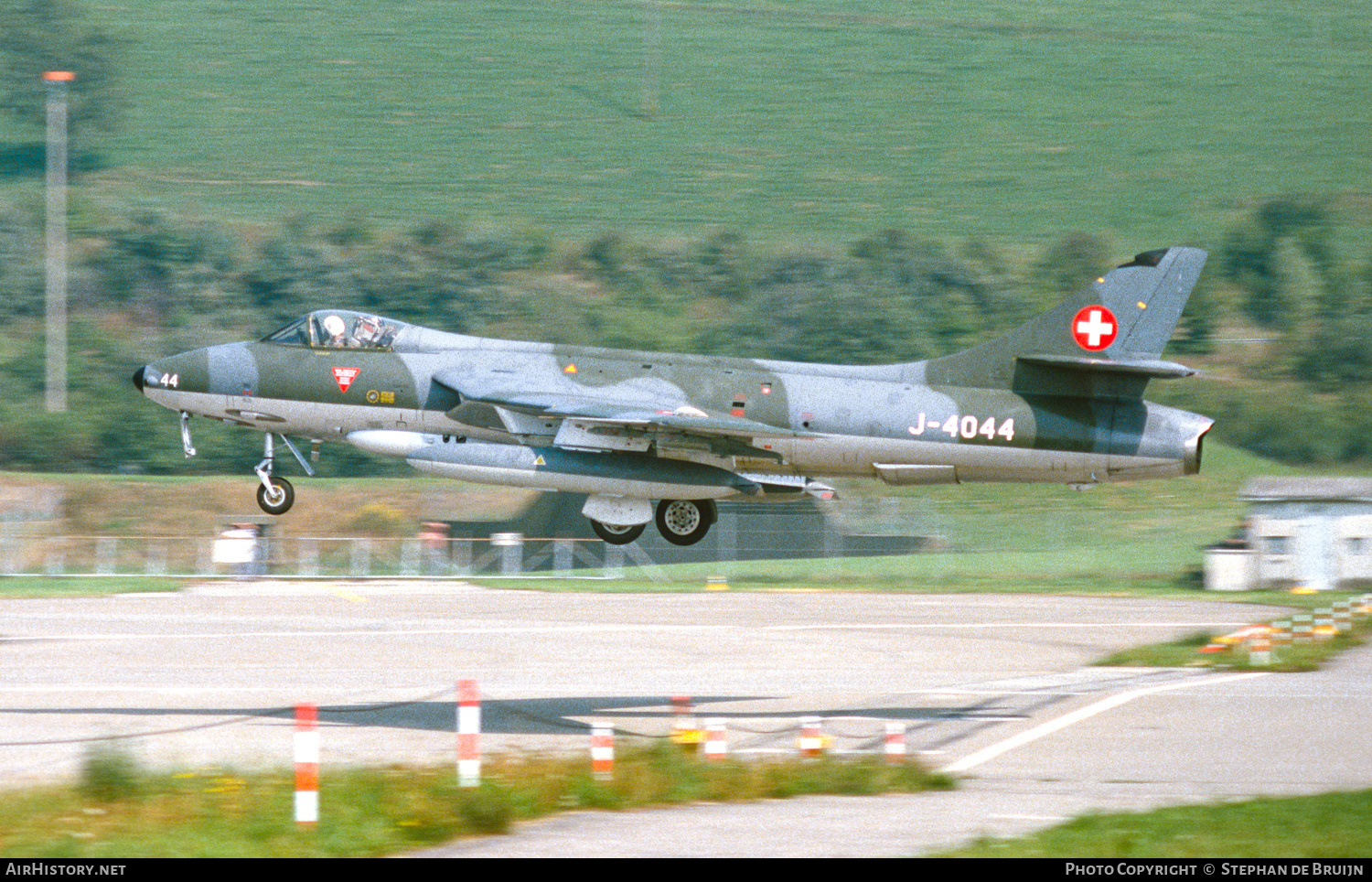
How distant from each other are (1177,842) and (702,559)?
23035mm

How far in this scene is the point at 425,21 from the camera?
9656cm

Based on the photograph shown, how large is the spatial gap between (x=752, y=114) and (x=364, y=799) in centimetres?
7812

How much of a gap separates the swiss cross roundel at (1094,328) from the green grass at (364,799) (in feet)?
45.9

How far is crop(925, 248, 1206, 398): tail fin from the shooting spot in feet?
81.9

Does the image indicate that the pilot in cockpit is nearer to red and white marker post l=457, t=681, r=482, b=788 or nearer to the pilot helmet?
the pilot helmet

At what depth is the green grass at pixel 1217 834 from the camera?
9.67m

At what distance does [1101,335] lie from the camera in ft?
82.4

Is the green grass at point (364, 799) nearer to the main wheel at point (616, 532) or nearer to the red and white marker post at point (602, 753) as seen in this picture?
the red and white marker post at point (602, 753)

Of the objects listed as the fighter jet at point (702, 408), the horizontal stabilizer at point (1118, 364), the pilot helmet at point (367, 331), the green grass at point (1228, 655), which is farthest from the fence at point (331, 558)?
the green grass at point (1228, 655)

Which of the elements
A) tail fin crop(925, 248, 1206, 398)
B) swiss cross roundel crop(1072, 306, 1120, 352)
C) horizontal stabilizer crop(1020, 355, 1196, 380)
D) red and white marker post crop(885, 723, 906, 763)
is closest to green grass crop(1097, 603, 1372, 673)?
horizontal stabilizer crop(1020, 355, 1196, 380)

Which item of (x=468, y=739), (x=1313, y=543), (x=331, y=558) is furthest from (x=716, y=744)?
(x=1313, y=543)

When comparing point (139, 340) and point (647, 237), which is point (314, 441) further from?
point (647, 237)

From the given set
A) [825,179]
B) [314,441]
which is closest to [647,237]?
[825,179]

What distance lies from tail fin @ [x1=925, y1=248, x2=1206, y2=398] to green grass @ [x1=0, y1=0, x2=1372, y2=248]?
47.8 m
